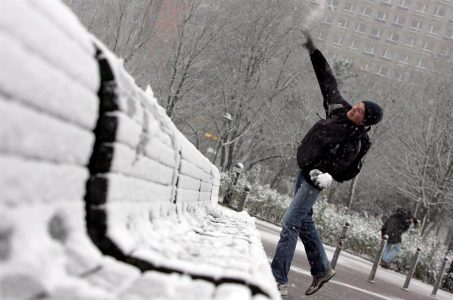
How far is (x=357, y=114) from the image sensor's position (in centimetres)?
430

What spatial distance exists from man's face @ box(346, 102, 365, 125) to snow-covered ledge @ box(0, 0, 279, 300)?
2.65 m

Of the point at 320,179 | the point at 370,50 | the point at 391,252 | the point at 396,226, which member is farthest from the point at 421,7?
the point at 320,179

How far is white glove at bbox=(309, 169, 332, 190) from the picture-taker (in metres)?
4.18

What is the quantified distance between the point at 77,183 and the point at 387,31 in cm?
7673

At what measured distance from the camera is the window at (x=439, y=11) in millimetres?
68938

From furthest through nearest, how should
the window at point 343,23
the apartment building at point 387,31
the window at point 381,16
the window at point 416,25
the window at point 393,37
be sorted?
the window at point 343,23, the window at point 381,16, the window at point 393,37, the window at point 416,25, the apartment building at point 387,31

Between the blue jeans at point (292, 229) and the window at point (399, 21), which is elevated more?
the window at point (399, 21)

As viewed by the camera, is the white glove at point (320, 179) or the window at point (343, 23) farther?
the window at point (343, 23)

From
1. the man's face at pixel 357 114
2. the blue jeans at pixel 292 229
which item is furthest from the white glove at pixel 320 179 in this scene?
the man's face at pixel 357 114

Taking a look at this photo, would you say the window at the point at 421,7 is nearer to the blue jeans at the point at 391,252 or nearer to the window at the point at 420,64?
the window at the point at 420,64

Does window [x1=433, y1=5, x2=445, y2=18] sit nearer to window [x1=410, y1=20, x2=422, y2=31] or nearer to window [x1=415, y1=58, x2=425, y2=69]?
window [x1=410, y1=20, x2=422, y2=31]

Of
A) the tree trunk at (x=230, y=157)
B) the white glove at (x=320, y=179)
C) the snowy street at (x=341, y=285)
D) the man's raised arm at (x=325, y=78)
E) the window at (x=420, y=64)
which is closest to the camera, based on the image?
the white glove at (x=320, y=179)

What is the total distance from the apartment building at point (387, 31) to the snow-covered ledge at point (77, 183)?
227 ft

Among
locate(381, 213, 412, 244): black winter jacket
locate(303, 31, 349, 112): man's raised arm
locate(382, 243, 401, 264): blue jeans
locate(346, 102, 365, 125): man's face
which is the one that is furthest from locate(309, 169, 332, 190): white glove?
locate(382, 243, 401, 264): blue jeans
